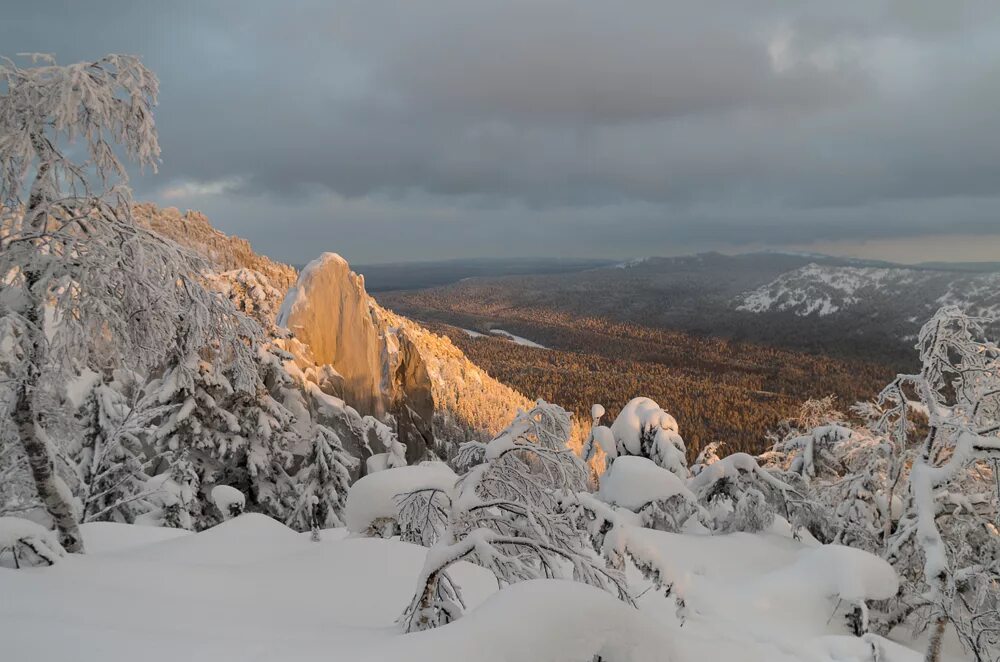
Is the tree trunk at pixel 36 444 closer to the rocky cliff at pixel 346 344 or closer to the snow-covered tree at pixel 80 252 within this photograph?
the snow-covered tree at pixel 80 252

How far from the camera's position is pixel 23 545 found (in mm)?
4750

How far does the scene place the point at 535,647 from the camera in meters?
3.18

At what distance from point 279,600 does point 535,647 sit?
329 centimetres

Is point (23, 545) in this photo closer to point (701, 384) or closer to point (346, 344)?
point (346, 344)

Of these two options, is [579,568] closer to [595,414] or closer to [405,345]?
[595,414]

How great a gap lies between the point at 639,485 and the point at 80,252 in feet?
32.7

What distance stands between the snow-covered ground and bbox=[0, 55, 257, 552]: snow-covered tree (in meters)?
1.98

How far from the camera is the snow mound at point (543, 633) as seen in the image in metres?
3.16

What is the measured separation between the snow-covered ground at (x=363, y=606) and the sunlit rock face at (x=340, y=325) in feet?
42.4

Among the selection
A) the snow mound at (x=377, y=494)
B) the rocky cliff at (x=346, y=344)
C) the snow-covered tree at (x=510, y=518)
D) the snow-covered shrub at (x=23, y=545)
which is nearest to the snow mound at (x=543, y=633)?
the snow-covered tree at (x=510, y=518)

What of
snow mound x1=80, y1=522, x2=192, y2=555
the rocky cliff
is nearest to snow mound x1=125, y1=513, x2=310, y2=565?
snow mound x1=80, y1=522, x2=192, y2=555

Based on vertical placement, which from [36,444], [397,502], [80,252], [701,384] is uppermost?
[80,252]

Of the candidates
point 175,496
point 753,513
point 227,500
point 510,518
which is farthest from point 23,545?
point 753,513

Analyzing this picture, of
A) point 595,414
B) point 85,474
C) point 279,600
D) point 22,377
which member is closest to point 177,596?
point 279,600
